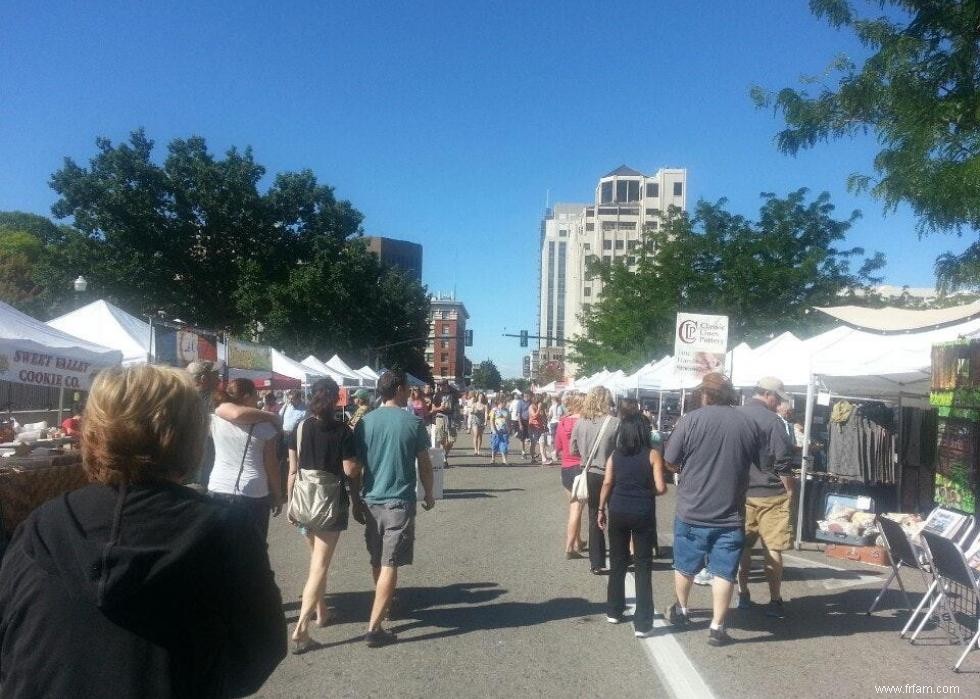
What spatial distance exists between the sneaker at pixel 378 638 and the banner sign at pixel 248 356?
11021mm

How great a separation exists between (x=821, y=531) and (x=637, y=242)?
24.2 metres

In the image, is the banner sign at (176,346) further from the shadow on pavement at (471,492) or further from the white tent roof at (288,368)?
the white tent roof at (288,368)

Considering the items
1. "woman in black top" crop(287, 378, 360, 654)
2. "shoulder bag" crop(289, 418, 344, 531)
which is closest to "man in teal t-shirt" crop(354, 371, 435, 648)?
"woman in black top" crop(287, 378, 360, 654)

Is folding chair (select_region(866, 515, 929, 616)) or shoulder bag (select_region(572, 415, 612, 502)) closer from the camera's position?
folding chair (select_region(866, 515, 929, 616))

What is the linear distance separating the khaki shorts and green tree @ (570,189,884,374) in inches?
864

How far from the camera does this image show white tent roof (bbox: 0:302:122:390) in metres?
8.90

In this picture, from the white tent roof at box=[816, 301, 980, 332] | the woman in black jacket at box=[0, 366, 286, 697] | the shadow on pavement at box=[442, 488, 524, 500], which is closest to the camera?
the woman in black jacket at box=[0, 366, 286, 697]

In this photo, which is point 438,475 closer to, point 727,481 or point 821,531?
point 727,481

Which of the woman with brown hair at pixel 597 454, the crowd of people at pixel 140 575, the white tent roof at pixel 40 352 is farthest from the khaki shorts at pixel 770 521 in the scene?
the white tent roof at pixel 40 352

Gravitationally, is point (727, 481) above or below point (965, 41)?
below

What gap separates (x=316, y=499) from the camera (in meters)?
6.09

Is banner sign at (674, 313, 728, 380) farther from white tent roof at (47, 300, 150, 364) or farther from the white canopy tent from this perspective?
the white canopy tent

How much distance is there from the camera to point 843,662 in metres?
5.59

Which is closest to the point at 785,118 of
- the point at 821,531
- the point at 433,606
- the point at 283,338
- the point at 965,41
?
the point at 965,41
